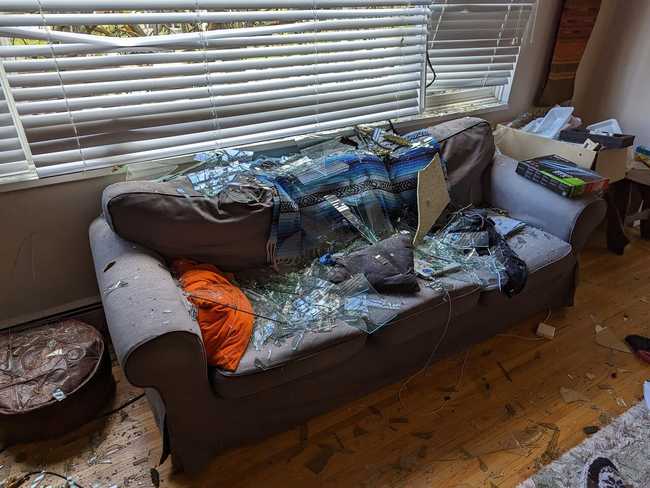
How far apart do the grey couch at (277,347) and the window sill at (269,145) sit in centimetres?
22

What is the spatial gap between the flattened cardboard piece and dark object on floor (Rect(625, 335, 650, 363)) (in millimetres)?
1024

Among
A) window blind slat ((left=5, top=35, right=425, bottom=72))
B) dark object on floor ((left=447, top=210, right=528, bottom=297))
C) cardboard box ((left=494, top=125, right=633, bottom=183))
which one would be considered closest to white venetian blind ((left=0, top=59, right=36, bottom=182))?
window blind slat ((left=5, top=35, right=425, bottom=72))

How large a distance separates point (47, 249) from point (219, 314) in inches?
35.2

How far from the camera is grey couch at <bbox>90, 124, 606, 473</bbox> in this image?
47.0 inches

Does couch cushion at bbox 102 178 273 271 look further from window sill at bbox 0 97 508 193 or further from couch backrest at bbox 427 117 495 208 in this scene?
couch backrest at bbox 427 117 495 208

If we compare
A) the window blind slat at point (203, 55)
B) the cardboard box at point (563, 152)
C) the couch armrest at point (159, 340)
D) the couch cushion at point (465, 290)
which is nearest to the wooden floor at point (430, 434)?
the couch armrest at point (159, 340)

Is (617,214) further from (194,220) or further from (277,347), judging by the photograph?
(194,220)

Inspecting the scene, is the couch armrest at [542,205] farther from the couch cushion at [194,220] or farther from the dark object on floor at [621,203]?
the couch cushion at [194,220]

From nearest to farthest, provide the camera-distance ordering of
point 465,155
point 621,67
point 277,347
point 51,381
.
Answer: point 277,347, point 51,381, point 465,155, point 621,67

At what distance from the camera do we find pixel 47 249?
1767 mm

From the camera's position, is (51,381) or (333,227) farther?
(333,227)

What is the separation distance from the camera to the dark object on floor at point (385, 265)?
1591 millimetres

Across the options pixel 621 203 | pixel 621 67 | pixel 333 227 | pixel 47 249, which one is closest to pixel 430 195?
pixel 333 227

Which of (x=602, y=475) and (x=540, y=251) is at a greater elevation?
(x=540, y=251)
